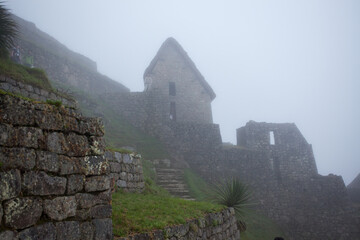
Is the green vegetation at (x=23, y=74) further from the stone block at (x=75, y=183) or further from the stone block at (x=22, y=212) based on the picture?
the stone block at (x=22, y=212)

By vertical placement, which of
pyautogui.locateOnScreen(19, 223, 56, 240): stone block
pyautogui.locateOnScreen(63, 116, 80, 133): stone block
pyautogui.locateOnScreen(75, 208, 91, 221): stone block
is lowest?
pyautogui.locateOnScreen(19, 223, 56, 240): stone block

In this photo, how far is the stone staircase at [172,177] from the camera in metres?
12.5

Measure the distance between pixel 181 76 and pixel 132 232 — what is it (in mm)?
22153

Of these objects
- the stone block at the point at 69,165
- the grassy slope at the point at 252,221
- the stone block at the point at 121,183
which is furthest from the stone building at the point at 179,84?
the stone block at the point at 69,165

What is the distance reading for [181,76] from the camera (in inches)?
995

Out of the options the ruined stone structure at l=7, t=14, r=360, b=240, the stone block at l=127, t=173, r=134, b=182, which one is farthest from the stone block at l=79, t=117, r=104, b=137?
the ruined stone structure at l=7, t=14, r=360, b=240

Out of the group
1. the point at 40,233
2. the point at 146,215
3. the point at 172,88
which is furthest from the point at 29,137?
the point at 172,88

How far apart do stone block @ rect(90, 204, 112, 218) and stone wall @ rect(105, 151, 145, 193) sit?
133 inches

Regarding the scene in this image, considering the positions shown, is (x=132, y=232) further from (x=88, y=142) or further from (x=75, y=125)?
(x=75, y=125)

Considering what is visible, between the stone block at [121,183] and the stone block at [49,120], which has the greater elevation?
the stone block at [49,120]

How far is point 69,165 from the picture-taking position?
9.93 ft

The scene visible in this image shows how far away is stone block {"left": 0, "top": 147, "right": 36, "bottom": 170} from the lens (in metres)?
2.41

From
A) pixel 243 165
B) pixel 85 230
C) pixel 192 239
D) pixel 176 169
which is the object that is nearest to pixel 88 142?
pixel 85 230

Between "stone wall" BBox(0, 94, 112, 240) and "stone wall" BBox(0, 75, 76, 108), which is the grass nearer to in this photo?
"stone wall" BBox(0, 94, 112, 240)
